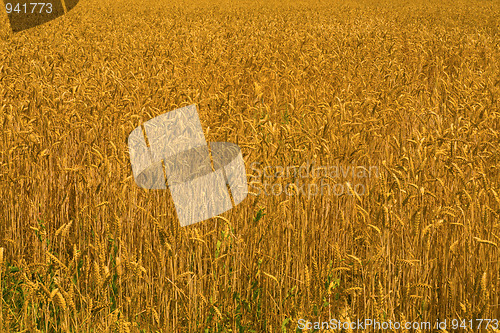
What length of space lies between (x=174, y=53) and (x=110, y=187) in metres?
4.54

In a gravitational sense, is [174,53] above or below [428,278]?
above

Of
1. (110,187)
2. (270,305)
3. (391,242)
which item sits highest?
(110,187)

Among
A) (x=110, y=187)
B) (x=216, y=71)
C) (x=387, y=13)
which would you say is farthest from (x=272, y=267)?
(x=387, y=13)

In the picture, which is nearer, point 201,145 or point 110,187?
point 110,187

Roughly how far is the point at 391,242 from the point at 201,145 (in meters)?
1.34

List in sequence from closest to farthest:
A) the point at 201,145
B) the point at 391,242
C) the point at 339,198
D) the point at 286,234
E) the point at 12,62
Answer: the point at 391,242 → the point at 286,234 → the point at 339,198 → the point at 201,145 → the point at 12,62

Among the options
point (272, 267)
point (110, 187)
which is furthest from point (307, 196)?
point (110, 187)

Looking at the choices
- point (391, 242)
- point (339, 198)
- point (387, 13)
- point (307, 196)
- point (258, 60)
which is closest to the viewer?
point (391, 242)

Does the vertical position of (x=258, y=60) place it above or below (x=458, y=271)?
above

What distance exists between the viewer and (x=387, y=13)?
18562 millimetres

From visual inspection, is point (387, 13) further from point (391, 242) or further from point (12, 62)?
point (391, 242)

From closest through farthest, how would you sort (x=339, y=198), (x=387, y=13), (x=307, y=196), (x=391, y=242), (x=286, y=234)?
1. (x=391, y=242)
2. (x=286, y=234)
3. (x=307, y=196)
4. (x=339, y=198)
5. (x=387, y=13)

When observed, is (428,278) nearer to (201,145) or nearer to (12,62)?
(201,145)

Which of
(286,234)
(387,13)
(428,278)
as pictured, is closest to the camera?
(428,278)
